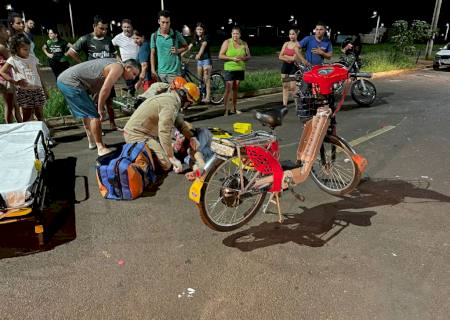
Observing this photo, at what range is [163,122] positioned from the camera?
431 centimetres

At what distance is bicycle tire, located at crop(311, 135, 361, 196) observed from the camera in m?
4.04

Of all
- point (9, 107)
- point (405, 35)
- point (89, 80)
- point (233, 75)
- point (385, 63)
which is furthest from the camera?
point (405, 35)

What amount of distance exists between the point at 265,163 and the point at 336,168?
1.29 meters

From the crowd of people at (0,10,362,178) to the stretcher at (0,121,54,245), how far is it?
3.85 feet

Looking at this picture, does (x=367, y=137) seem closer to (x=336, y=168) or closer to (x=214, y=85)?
(x=336, y=168)

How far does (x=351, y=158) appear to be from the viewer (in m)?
4.01

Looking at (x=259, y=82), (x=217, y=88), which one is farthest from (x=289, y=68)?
(x=259, y=82)

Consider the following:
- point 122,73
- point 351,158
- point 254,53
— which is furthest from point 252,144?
point 254,53

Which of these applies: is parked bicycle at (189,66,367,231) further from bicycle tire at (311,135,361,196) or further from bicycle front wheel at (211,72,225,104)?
bicycle front wheel at (211,72,225,104)

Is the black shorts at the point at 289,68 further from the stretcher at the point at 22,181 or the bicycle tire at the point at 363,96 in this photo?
the stretcher at the point at 22,181

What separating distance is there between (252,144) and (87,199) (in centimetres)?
214

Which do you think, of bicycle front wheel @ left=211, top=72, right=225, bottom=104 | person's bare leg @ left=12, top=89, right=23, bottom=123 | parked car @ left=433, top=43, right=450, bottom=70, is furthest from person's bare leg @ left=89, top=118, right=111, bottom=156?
parked car @ left=433, top=43, right=450, bottom=70

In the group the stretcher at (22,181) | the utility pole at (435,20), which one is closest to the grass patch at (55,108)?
the stretcher at (22,181)

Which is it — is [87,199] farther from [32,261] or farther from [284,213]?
[284,213]
